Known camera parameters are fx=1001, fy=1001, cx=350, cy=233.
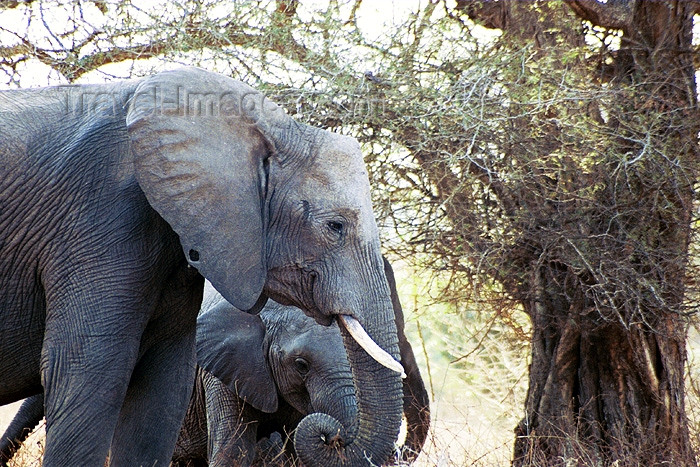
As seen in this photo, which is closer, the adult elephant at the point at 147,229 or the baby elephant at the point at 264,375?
the adult elephant at the point at 147,229

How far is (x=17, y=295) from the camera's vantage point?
11.4ft

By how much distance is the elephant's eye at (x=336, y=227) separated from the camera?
360 centimetres

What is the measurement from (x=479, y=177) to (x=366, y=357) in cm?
232

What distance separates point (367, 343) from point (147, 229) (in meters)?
0.87

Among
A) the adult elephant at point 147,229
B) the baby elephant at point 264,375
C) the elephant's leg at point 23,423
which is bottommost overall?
the elephant's leg at point 23,423

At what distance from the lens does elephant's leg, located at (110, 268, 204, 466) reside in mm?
3828

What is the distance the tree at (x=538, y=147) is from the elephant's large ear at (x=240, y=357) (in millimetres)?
1188

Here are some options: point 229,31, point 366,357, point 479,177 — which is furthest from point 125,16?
point 366,357

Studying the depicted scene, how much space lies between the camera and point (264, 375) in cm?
522

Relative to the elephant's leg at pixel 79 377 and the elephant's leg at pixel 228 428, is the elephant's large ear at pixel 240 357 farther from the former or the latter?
the elephant's leg at pixel 79 377

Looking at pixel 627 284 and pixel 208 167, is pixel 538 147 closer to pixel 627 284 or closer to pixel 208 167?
pixel 627 284

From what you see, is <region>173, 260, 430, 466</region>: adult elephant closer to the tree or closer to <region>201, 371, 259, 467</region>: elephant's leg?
<region>201, 371, 259, 467</region>: elephant's leg

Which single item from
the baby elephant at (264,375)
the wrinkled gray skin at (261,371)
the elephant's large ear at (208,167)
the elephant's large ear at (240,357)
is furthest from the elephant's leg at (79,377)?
the elephant's large ear at (240,357)

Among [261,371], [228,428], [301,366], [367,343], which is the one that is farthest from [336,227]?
[228,428]
